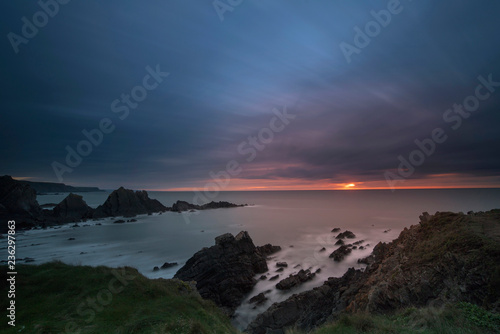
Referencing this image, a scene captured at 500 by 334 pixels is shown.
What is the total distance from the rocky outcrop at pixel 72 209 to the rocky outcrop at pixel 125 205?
10.5 feet

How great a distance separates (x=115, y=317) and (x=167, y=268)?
21.2 meters

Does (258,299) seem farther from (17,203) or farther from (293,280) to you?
(17,203)

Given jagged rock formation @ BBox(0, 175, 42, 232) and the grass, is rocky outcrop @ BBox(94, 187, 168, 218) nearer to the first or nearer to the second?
jagged rock formation @ BBox(0, 175, 42, 232)

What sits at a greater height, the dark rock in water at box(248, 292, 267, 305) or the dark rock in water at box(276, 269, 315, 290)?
the dark rock in water at box(276, 269, 315, 290)

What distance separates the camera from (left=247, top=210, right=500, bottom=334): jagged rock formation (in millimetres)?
9000

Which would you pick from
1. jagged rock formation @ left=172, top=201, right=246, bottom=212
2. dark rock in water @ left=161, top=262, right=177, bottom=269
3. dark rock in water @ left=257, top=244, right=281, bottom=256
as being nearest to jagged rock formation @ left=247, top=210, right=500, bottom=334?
dark rock in water @ left=257, top=244, right=281, bottom=256

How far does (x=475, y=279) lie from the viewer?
9023 millimetres

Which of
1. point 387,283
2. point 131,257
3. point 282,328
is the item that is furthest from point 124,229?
point 387,283

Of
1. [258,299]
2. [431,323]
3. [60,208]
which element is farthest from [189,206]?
[431,323]

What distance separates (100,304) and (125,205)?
7887cm

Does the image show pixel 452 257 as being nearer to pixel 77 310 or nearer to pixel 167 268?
pixel 77 310

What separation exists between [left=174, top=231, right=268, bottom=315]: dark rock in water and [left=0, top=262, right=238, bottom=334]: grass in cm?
846

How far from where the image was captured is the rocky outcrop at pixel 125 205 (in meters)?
72.6

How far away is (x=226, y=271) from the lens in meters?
22.8
